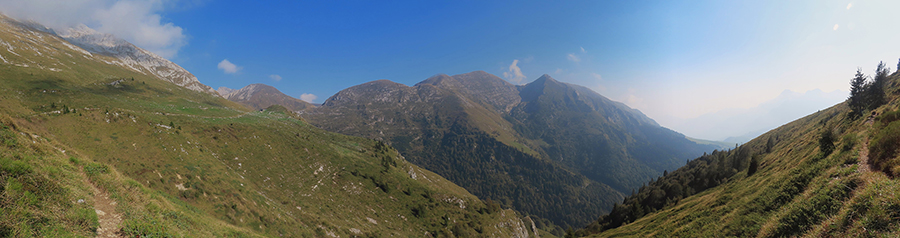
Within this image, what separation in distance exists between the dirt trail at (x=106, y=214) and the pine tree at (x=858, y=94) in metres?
112

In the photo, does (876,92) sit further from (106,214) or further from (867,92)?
(106,214)

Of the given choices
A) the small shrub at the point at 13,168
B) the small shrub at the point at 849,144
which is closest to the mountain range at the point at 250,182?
the small shrub at the point at 13,168

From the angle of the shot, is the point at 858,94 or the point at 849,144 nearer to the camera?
the point at 849,144

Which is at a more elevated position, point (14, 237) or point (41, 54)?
point (41, 54)

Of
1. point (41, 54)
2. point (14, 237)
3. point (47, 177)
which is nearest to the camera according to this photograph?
point (14, 237)

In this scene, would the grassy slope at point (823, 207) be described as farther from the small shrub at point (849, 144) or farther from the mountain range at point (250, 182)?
the mountain range at point (250, 182)

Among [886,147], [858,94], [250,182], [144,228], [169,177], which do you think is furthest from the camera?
[858,94]

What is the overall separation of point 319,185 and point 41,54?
4932 inches

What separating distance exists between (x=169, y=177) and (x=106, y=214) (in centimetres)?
2622

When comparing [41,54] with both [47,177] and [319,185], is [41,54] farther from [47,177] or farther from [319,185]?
[47,177]

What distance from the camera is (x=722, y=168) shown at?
94.4m

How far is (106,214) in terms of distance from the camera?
11.2 meters

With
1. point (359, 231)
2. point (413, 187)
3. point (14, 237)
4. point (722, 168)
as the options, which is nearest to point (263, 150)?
point (359, 231)

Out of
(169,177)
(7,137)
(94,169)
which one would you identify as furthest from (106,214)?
(169,177)
